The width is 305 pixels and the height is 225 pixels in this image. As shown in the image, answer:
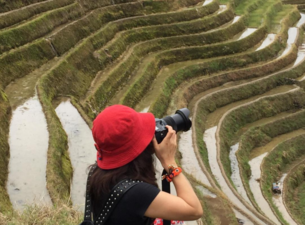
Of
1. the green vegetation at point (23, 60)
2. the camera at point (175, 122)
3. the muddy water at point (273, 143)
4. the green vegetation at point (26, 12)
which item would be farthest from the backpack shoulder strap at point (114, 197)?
the muddy water at point (273, 143)

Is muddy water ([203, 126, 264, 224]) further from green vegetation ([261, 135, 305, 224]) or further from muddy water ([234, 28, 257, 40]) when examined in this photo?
muddy water ([234, 28, 257, 40])

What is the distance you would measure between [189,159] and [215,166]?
151 centimetres

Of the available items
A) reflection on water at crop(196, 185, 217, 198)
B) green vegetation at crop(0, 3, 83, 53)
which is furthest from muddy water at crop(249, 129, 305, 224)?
green vegetation at crop(0, 3, 83, 53)

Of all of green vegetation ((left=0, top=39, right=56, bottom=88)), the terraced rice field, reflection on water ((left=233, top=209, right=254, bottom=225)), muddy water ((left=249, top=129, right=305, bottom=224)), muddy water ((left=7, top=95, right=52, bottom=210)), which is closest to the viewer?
muddy water ((left=7, top=95, right=52, bottom=210))

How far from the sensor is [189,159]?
46.2 feet

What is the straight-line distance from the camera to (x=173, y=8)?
24.6m

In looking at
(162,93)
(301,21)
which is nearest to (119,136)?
(162,93)

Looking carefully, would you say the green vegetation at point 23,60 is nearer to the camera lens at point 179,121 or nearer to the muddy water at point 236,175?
the muddy water at point 236,175

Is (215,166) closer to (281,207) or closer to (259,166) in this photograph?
(259,166)

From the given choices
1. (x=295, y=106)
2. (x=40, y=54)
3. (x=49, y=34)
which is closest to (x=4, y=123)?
(x=40, y=54)

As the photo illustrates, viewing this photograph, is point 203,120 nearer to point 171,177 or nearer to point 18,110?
point 18,110

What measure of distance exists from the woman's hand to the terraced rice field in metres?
4.31

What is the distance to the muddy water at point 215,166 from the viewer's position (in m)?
12.4

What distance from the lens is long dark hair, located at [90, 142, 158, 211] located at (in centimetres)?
230
